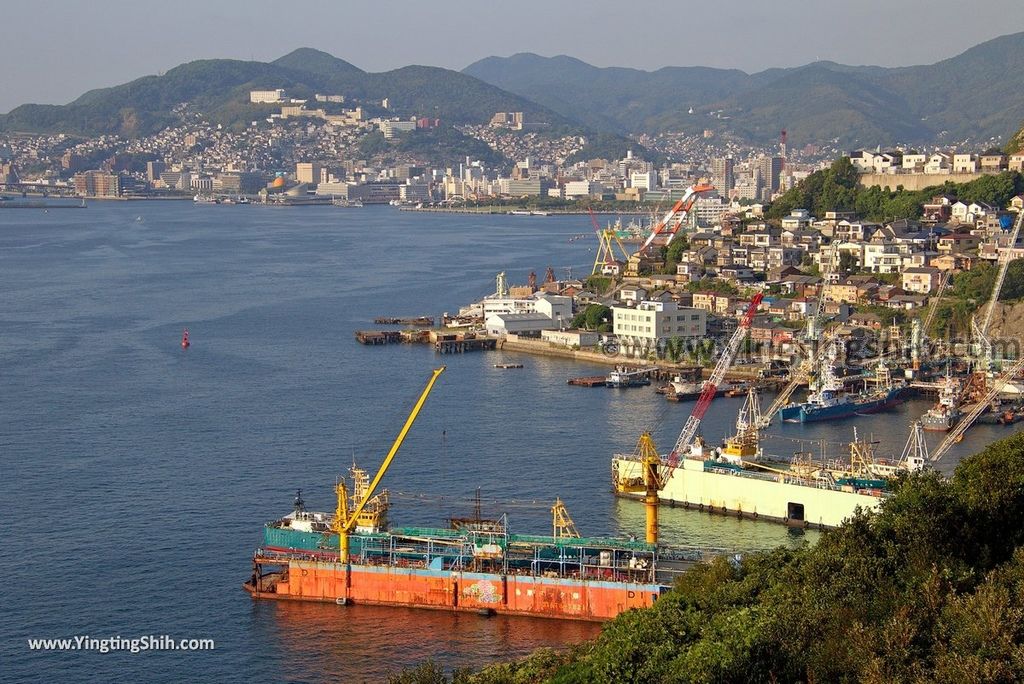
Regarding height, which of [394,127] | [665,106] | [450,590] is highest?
[665,106]

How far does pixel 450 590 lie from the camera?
29.1ft

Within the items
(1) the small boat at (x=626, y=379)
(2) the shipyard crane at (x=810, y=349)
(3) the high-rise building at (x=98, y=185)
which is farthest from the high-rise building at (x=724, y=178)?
(1) the small boat at (x=626, y=379)

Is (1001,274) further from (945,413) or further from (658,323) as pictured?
(945,413)

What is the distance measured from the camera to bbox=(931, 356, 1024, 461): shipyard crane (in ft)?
41.2

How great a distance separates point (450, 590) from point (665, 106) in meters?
129

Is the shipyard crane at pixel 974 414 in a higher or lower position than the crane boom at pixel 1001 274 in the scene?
lower

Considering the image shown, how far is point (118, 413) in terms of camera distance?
47.8ft

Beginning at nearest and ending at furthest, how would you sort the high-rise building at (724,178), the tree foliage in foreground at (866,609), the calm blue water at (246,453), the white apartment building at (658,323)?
the tree foliage in foreground at (866,609), the calm blue water at (246,453), the white apartment building at (658,323), the high-rise building at (724,178)

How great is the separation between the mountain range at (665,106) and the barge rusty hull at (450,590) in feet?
247

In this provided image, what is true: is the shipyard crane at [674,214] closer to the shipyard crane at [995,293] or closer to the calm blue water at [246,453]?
the calm blue water at [246,453]

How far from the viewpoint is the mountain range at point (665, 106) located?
93250 millimetres

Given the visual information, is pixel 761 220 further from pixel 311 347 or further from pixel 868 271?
pixel 311 347

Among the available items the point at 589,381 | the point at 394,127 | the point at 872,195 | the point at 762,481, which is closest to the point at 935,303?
the point at 589,381

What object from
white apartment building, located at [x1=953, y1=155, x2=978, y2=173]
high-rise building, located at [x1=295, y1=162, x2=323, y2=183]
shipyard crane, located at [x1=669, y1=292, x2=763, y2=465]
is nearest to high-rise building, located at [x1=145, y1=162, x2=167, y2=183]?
high-rise building, located at [x1=295, y1=162, x2=323, y2=183]
